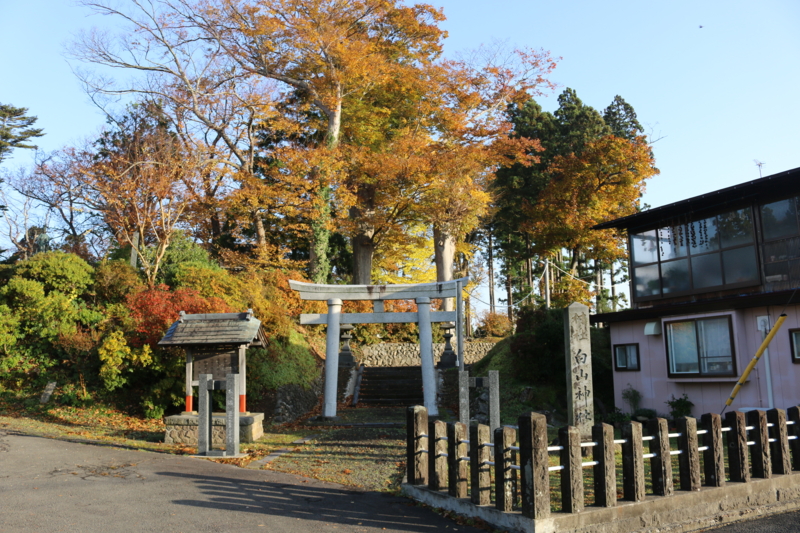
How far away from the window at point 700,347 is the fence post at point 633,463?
9515mm

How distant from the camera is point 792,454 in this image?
8.27 m

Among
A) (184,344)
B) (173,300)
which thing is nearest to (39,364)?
(173,300)

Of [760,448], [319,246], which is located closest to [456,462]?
[760,448]

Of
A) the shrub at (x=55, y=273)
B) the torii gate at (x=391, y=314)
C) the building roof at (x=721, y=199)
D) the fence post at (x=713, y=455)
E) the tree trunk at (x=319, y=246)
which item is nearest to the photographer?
the fence post at (x=713, y=455)

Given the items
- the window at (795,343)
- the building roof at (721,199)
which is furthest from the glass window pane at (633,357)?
the window at (795,343)

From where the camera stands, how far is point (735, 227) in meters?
15.8

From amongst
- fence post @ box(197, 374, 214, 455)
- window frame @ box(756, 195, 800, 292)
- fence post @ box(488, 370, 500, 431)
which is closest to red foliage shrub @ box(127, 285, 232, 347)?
fence post @ box(197, 374, 214, 455)

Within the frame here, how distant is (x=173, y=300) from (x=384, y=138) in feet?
50.0

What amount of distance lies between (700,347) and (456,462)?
10794mm

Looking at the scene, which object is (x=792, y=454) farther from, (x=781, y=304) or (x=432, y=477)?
(x=781, y=304)

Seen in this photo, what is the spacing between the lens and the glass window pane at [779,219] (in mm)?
14672

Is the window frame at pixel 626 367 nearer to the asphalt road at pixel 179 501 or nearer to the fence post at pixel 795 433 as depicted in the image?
the fence post at pixel 795 433

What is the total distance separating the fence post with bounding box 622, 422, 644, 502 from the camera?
6398 mm

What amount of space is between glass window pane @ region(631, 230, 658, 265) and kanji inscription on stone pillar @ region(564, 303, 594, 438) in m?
8.87
